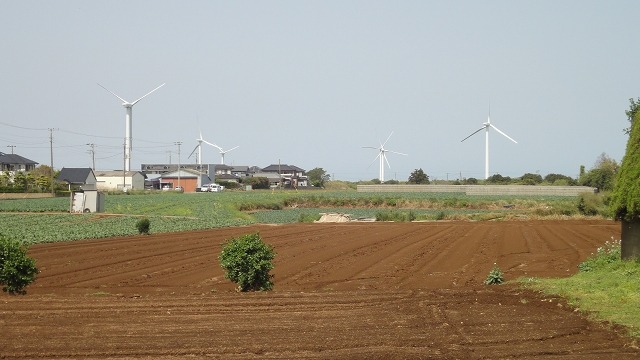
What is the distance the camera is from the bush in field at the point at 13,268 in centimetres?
1852

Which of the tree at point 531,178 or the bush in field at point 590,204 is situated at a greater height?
the tree at point 531,178

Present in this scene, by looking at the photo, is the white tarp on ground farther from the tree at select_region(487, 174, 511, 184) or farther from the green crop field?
the tree at select_region(487, 174, 511, 184)

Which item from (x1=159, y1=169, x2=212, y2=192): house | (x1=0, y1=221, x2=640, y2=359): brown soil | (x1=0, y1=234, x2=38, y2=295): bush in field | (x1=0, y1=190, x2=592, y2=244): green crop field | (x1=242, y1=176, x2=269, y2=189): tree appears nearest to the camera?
(x1=0, y1=221, x2=640, y2=359): brown soil

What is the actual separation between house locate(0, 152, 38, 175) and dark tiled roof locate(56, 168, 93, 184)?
12.5 m

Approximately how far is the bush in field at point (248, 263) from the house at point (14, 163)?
14035cm

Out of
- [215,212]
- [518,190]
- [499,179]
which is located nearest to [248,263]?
[215,212]

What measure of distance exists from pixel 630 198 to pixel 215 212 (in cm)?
5803

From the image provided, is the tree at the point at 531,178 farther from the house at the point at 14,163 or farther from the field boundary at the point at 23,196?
the house at the point at 14,163

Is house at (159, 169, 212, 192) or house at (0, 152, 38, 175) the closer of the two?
house at (0, 152, 38, 175)

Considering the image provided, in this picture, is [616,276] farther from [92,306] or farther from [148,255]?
[148,255]

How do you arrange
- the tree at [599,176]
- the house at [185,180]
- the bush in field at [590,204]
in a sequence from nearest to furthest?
1. the bush in field at [590,204]
2. the tree at [599,176]
3. the house at [185,180]

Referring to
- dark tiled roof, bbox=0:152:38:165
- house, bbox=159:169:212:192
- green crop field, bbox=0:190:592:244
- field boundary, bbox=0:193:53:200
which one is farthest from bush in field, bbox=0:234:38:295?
house, bbox=159:169:212:192

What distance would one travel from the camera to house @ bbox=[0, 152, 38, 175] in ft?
502

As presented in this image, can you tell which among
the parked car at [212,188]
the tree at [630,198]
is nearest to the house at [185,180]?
the parked car at [212,188]
